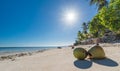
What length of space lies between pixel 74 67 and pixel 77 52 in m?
1.33

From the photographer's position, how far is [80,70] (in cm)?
614

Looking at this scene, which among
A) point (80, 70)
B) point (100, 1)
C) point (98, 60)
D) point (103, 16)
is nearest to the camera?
point (80, 70)

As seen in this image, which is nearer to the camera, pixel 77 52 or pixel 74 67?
pixel 74 67

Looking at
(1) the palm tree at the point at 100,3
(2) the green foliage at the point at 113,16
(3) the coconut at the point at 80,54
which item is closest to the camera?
(3) the coconut at the point at 80,54

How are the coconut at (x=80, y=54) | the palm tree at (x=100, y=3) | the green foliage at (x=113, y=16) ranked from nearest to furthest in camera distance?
the coconut at (x=80, y=54) → the green foliage at (x=113, y=16) → the palm tree at (x=100, y=3)

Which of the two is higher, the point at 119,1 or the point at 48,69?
the point at 119,1

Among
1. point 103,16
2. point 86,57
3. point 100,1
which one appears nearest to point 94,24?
point 100,1

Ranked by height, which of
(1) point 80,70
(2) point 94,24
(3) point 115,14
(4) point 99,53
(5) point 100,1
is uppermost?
(5) point 100,1

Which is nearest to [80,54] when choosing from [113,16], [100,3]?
[113,16]

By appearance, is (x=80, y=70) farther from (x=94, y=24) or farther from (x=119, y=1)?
(x=94, y=24)

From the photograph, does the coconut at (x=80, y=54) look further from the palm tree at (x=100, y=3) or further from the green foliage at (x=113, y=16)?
the palm tree at (x=100, y=3)

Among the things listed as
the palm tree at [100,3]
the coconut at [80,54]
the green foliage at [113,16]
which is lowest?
the coconut at [80,54]

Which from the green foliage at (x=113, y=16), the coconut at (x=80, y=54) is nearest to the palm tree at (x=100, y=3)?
the green foliage at (x=113, y=16)

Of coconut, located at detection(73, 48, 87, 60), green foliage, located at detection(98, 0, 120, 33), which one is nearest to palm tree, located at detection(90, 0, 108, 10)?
green foliage, located at detection(98, 0, 120, 33)
